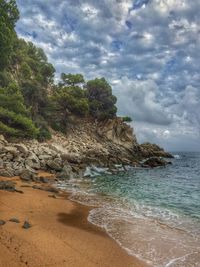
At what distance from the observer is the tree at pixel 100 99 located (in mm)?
68188

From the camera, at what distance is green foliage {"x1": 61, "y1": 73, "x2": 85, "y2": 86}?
227ft

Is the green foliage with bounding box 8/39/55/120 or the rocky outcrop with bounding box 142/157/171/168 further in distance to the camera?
the rocky outcrop with bounding box 142/157/171/168

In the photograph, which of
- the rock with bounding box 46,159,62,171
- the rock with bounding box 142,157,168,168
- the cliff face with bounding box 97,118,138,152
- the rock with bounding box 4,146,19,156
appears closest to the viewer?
the rock with bounding box 4,146,19,156

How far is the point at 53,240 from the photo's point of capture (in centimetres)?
943

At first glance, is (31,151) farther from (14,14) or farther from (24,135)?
(14,14)

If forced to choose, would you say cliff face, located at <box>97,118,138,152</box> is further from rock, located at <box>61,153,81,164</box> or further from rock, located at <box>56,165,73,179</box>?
rock, located at <box>56,165,73,179</box>

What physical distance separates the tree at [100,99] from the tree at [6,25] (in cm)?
2909

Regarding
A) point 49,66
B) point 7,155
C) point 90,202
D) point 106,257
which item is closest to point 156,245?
point 106,257

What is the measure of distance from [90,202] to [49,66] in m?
52.3

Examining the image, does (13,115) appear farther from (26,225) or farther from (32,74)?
(26,225)

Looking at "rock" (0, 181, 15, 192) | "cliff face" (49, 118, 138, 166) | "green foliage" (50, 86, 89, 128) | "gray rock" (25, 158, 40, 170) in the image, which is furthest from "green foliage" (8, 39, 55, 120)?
"rock" (0, 181, 15, 192)

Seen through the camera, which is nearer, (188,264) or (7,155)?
(188,264)

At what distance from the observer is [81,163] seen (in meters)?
39.8

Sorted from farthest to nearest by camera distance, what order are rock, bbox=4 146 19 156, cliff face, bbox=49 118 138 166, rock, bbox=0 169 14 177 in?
cliff face, bbox=49 118 138 166 → rock, bbox=4 146 19 156 → rock, bbox=0 169 14 177
